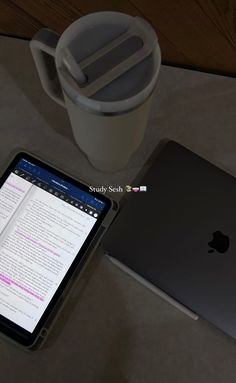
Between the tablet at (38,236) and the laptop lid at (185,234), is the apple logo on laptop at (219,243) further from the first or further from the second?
the tablet at (38,236)

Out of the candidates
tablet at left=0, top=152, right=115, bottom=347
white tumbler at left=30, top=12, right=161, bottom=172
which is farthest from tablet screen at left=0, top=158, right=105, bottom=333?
white tumbler at left=30, top=12, right=161, bottom=172

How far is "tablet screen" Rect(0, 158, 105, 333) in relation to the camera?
1.80 ft

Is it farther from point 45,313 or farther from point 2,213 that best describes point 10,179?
point 45,313

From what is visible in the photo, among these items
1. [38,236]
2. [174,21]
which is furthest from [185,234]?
[174,21]

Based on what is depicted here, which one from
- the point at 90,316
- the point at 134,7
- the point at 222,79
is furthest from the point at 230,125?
the point at 90,316

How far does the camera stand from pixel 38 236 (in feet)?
1.87

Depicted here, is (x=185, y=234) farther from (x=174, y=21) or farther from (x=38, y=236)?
(x=174, y=21)

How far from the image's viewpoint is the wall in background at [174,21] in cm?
63

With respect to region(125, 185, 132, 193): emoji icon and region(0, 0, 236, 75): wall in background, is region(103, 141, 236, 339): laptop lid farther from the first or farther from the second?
region(0, 0, 236, 75): wall in background

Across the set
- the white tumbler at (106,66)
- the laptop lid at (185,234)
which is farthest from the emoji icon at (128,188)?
the white tumbler at (106,66)

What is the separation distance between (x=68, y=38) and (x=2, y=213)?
0.24 meters

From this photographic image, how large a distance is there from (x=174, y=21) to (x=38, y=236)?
34cm

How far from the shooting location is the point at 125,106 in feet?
1.38

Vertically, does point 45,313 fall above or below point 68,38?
below
